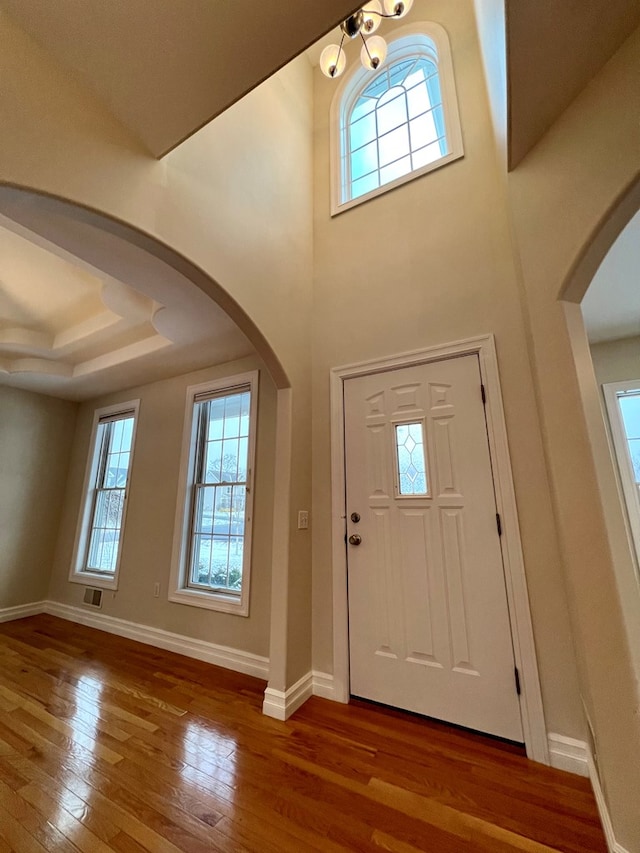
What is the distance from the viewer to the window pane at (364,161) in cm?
300

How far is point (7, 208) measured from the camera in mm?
1652

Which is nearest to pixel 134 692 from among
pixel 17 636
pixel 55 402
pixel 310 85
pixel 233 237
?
pixel 17 636

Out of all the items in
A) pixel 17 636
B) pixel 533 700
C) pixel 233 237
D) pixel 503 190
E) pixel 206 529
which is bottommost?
pixel 17 636

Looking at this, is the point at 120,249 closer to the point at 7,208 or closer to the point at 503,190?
the point at 7,208

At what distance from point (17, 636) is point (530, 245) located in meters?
5.23

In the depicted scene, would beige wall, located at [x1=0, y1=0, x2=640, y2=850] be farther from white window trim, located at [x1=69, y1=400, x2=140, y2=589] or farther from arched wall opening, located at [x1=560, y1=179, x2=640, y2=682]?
white window trim, located at [x1=69, y1=400, x2=140, y2=589]

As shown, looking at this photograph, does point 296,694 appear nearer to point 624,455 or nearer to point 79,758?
point 79,758

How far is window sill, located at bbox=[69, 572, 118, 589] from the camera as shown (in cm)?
361

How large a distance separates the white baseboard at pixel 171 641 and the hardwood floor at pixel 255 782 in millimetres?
280

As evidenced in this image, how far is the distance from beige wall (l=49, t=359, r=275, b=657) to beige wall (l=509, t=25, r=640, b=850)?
1.99 meters

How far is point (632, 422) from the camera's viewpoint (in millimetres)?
2947

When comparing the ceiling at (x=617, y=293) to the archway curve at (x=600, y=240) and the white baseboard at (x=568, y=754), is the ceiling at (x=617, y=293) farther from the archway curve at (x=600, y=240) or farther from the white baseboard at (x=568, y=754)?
the white baseboard at (x=568, y=754)

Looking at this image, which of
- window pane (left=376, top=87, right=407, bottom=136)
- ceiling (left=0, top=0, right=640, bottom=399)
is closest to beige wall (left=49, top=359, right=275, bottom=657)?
ceiling (left=0, top=0, right=640, bottom=399)

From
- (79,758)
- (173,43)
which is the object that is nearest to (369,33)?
(173,43)
